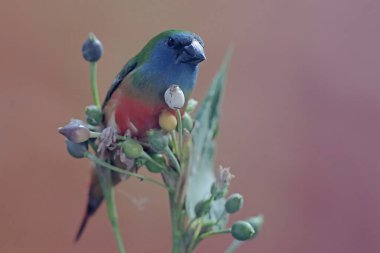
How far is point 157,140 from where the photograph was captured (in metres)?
0.60

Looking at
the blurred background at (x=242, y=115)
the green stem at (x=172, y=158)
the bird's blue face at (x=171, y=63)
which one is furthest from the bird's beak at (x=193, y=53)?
the blurred background at (x=242, y=115)

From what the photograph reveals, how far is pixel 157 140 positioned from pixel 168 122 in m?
0.03

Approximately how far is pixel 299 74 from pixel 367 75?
0.75ft

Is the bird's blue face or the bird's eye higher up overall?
the bird's eye

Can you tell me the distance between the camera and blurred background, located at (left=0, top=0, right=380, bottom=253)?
4.95 ft

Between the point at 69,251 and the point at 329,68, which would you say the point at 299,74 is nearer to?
the point at 329,68

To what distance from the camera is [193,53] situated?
613mm

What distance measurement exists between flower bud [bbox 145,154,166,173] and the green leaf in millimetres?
38

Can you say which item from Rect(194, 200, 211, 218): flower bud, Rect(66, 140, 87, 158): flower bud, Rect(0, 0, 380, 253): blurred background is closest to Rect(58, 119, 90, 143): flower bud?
Rect(66, 140, 87, 158): flower bud

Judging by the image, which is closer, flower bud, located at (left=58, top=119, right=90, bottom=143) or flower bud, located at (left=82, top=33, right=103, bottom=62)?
flower bud, located at (left=58, top=119, right=90, bottom=143)

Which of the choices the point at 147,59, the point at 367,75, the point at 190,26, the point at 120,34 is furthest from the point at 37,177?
the point at 367,75

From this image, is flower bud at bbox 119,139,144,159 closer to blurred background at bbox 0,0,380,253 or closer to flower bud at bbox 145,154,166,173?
flower bud at bbox 145,154,166,173

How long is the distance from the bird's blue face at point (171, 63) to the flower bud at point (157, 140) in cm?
8

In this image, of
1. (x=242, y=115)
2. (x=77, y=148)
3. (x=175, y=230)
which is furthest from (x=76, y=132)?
(x=242, y=115)
